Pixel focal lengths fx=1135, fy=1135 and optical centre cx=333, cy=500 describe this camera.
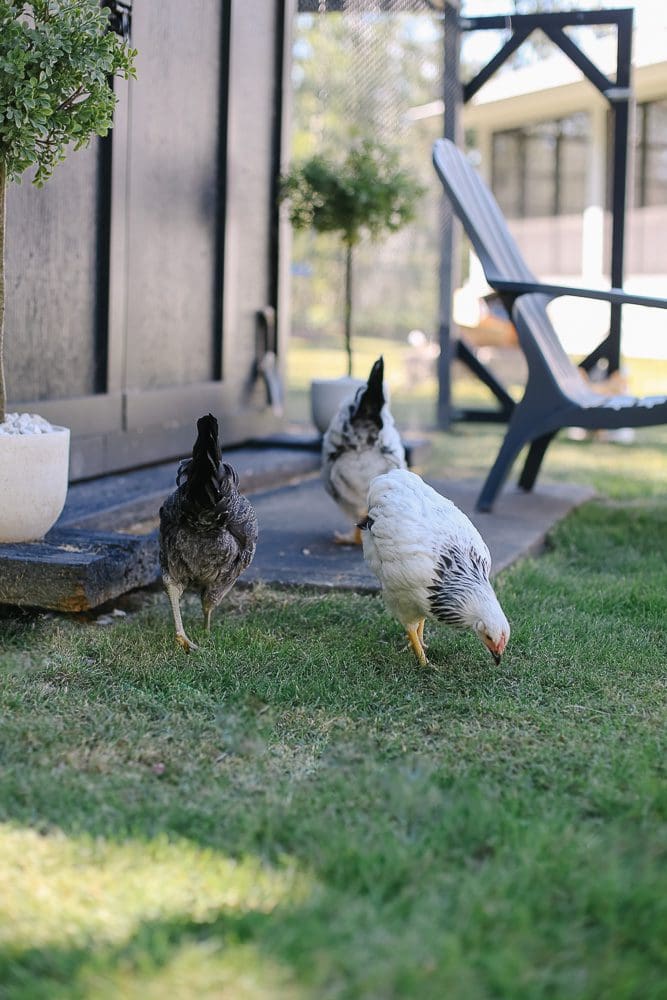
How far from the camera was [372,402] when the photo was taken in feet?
14.4

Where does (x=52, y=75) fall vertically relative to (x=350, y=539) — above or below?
above

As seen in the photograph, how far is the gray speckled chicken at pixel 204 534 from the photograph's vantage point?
10.6 ft

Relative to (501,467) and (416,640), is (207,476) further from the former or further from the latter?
(501,467)

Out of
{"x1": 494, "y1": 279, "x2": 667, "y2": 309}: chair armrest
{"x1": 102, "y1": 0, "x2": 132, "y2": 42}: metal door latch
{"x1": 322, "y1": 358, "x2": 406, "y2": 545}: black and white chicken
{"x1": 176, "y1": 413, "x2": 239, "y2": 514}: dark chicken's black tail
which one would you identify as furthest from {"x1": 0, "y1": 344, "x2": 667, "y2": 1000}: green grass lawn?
{"x1": 102, "y1": 0, "x2": 132, "y2": 42}: metal door latch

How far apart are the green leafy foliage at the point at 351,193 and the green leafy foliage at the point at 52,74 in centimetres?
333

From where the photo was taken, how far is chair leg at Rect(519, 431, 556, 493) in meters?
5.68

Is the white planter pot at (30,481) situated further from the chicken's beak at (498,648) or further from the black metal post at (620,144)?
the black metal post at (620,144)

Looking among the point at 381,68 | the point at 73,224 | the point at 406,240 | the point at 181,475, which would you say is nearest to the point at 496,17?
the point at 381,68

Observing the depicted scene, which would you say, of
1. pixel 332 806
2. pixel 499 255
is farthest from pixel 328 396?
pixel 332 806

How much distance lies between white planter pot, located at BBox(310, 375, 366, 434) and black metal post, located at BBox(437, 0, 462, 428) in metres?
2.57

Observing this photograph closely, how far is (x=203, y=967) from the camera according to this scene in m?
1.70

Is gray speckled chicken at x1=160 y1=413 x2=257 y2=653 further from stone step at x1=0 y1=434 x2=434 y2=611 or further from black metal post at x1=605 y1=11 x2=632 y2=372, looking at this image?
black metal post at x1=605 y1=11 x2=632 y2=372

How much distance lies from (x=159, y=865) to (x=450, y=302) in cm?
722

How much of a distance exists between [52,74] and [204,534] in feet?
4.51
